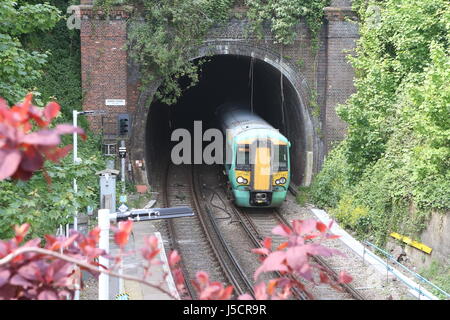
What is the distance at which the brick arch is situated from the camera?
66.9 ft

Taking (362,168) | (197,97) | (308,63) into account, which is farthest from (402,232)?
(197,97)

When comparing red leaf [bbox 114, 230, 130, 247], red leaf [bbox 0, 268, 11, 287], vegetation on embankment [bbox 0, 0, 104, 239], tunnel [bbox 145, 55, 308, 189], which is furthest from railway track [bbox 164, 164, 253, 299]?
red leaf [bbox 0, 268, 11, 287]

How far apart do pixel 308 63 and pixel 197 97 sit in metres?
12.4

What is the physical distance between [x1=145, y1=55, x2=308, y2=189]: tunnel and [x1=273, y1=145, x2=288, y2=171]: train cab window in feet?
11.1

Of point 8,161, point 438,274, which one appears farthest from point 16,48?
point 438,274

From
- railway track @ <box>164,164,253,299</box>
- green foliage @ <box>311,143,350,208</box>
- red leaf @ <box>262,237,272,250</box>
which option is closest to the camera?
red leaf @ <box>262,237,272,250</box>

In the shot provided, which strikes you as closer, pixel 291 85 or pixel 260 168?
pixel 260 168

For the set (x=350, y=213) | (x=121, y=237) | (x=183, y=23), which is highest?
(x=183, y=23)

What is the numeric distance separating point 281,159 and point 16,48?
10923mm

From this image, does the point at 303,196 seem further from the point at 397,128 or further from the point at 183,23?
the point at 183,23

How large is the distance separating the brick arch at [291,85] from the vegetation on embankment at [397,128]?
83.0 inches

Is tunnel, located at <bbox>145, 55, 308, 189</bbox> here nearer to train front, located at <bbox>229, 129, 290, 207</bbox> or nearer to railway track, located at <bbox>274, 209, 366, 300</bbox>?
train front, located at <bbox>229, 129, 290, 207</bbox>

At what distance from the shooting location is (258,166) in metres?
17.6

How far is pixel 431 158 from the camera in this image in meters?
12.7
